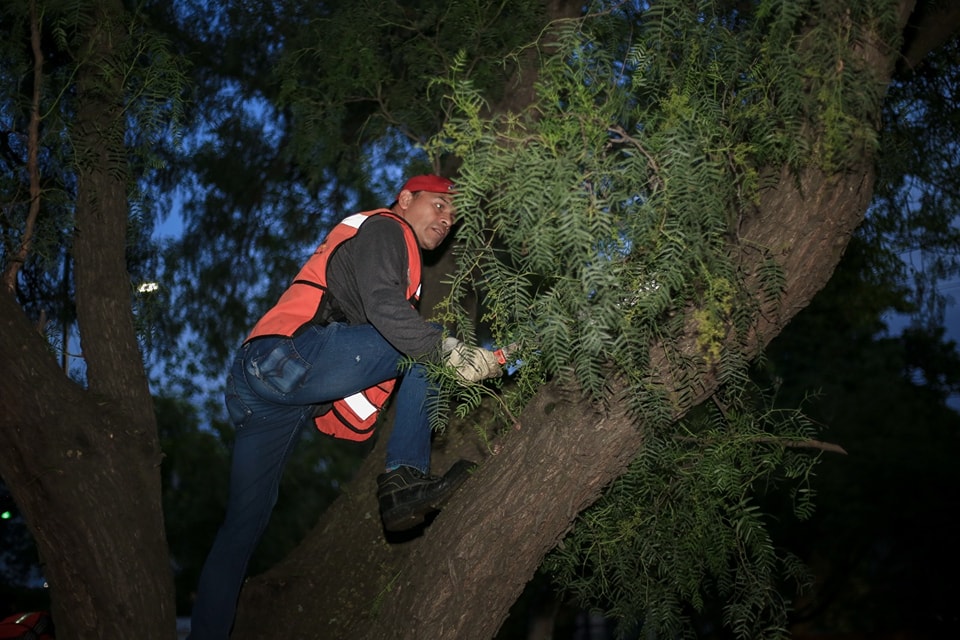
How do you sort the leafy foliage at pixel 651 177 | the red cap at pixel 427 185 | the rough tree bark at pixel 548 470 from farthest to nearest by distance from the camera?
the red cap at pixel 427 185, the rough tree bark at pixel 548 470, the leafy foliage at pixel 651 177

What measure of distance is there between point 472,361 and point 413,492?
0.64 meters

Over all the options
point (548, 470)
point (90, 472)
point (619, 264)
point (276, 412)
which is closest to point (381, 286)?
point (276, 412)

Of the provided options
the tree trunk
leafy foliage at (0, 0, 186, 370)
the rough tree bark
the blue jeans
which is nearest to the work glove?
the rough tree bark

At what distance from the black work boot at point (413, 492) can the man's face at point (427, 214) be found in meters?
A: 0.82

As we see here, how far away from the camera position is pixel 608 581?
3.69 meters

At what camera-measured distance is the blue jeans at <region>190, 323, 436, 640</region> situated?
3475 millimetres

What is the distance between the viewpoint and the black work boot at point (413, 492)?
11.1 feet

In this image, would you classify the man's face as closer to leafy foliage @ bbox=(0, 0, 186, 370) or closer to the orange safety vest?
the orange safety vest

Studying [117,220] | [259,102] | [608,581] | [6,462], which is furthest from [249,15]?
[608,581]

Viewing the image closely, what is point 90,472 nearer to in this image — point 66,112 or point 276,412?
point 276,412

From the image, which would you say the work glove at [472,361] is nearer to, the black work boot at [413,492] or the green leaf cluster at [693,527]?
the black work boot at [413,492]

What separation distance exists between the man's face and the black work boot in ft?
2.69

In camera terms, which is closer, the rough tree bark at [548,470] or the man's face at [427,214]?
the rough tree bark at [548,470]

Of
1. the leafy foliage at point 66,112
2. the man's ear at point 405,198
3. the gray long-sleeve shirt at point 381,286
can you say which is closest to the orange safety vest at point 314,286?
the gray long-sleeve shirt at point 381,286
